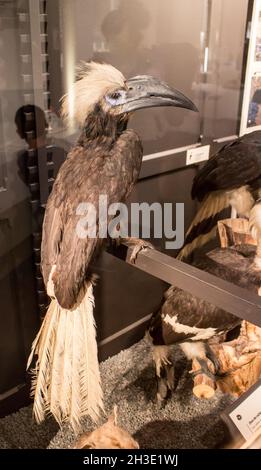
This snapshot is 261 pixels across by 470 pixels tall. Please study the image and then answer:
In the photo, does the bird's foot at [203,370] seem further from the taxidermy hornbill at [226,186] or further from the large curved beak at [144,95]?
the large curved beak at [144,95]

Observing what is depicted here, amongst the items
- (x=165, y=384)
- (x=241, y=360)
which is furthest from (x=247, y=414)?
(x=165, y=384)

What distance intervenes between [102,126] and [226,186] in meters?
0.71

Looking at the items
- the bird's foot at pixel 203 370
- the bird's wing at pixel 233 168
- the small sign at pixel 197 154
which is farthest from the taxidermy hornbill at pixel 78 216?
the small sign at pixel 197 154

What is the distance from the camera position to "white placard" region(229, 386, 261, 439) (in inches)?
30.5

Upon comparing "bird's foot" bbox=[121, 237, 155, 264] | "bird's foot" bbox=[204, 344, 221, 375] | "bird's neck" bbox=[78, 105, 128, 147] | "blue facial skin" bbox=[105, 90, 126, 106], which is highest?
"blue facial skin" bbox=[105, 90, 126, 106]

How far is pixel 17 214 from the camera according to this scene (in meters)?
1.33

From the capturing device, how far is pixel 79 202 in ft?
3.31

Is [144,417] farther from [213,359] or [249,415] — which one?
[249,415]

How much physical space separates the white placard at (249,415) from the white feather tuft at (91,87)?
0.68 metres

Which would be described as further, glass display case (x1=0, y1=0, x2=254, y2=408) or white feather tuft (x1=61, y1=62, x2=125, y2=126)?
glass display case (x1=0, y1=0, x2=254, y2=408)

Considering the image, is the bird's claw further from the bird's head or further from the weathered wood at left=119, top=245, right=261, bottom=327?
the bird's head

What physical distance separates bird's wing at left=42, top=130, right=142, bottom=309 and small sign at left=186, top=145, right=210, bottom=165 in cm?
76

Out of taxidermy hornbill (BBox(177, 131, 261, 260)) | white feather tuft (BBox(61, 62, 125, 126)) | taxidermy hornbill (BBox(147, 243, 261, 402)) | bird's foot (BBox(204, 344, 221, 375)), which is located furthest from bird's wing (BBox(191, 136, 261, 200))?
white feather tuft (BBox(61, 62, 125, 126))

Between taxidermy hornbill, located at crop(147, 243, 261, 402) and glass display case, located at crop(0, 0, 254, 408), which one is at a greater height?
glass display case, located at crop(0, 0, 254, 408)
